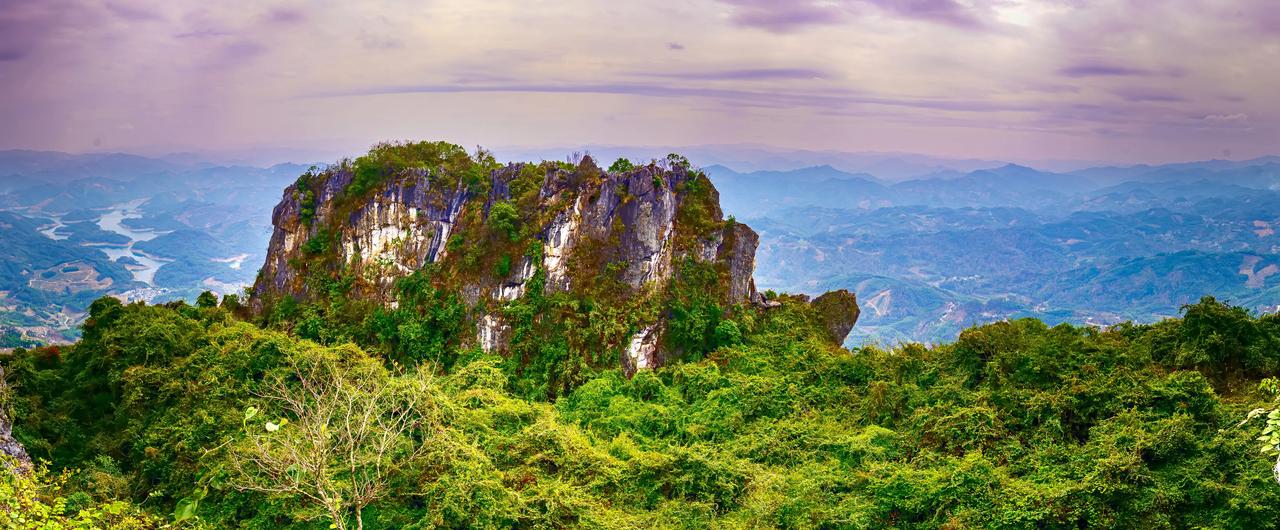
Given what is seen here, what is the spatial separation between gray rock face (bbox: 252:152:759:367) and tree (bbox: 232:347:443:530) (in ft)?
34.7

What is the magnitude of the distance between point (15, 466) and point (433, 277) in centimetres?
1922

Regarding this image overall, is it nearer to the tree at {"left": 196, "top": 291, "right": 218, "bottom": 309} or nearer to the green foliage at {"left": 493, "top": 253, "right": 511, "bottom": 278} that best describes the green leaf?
the green foliage at {"left": 493, "top": 253, "right": 511, "bottom": 278}

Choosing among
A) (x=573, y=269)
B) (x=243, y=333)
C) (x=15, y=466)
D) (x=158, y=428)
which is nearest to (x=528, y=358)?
(x=573, y=269)

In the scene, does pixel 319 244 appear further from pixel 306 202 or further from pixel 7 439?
pixel 7 439

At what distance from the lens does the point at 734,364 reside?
30.8 metres

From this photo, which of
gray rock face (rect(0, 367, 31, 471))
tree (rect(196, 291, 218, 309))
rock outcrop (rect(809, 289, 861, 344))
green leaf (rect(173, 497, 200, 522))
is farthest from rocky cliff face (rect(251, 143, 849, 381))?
green leaf (rect(173, 497, 200, 522))

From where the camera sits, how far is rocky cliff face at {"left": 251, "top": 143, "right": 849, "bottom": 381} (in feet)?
107

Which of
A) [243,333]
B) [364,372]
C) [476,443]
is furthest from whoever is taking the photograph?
[243,333]

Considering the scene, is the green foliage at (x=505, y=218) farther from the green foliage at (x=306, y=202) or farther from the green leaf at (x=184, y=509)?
the green leaf at (x=184, y=509)

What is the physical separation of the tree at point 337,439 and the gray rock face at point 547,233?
34.7ft

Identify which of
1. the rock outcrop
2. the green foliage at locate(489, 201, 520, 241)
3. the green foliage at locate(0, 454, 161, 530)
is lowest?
the rock outcrop

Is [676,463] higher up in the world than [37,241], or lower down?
higher up

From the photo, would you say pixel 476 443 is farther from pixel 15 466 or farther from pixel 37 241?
pixel 37 241

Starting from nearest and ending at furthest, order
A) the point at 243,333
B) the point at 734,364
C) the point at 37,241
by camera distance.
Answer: the point at 243,333, the point at 734,364, the point at 37,241
